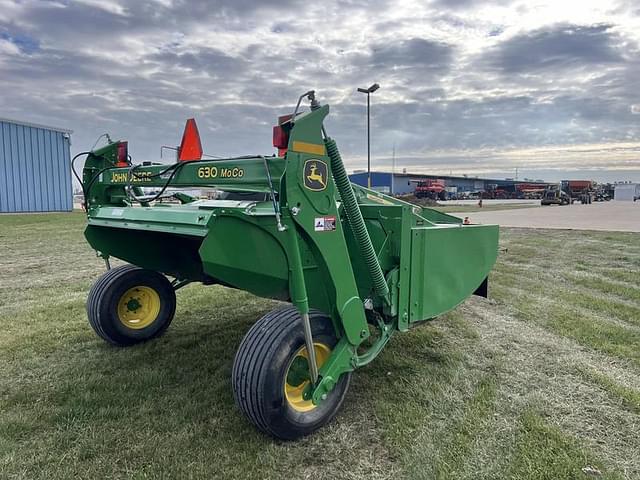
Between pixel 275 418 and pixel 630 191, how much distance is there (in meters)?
65.2

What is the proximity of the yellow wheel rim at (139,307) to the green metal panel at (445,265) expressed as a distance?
7.60ft

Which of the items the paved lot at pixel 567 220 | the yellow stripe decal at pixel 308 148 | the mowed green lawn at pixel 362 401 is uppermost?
the yellow stripe decal at pixel 308 148

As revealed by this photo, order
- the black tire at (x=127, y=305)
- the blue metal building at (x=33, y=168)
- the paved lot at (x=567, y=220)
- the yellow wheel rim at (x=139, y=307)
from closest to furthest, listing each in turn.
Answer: the black tire at (x=127, y=305) → the yellow wheel rim at (x=139, y=307) → the paved lot at (x=567, y=220) → the blue metal building at (x=33, y=168)

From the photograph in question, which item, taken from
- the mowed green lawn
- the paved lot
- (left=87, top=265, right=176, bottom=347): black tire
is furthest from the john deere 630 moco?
the paved lot

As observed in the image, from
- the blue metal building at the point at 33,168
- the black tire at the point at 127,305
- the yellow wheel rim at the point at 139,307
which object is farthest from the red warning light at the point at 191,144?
the blue metal building at the point at 33,168

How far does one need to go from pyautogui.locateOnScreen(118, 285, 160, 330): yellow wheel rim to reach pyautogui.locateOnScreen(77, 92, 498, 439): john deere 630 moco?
0.66 m

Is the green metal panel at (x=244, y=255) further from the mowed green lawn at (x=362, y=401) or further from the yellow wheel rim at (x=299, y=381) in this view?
the mowed green lawn at (x=362, y=401)

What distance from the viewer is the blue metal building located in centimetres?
1984

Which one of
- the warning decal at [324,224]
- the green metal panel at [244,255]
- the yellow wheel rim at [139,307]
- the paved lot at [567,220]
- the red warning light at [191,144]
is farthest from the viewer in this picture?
the paved lot at [567,220]

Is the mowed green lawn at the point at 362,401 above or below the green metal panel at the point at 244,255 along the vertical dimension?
below

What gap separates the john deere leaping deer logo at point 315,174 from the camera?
2.41 m

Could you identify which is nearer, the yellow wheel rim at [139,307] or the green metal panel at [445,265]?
the green metal panel at [445,265]

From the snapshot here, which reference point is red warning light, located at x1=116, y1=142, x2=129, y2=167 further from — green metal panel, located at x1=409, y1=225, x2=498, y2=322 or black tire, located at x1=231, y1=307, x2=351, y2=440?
green metal panel, located at x1=409, y1=225, x2=498, y2=322

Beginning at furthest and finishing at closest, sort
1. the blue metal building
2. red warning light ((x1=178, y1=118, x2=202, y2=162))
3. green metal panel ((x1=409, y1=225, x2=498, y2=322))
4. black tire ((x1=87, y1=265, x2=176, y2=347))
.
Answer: the blue metal building
black tire ((x1=87, y1=265, x2=176, y2=347))
green metal panel ((x1=409, y1=225, x2=498, y2=322))
red warning light ((x1=178, y1=118, x2=202, y2=162))
